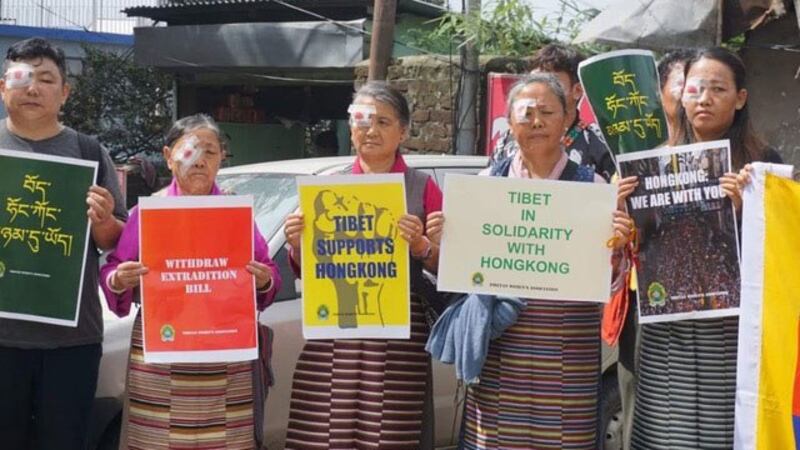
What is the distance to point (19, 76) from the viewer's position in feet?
A: 12.3

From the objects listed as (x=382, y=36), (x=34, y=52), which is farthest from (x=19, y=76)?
(x=382, y=36)

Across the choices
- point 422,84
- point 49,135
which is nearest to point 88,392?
point 49,135

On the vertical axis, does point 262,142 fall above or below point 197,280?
above

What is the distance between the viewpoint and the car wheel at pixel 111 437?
4449 millimetres

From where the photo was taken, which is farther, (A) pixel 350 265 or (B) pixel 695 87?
(A) pixel 350 265

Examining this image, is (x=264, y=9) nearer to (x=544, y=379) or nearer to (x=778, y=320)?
(x=544, y=379)

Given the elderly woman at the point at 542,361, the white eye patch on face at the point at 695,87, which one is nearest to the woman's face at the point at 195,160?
the elderly woman at the point at 542,361

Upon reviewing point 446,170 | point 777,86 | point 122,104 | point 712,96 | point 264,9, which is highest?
point 264,9

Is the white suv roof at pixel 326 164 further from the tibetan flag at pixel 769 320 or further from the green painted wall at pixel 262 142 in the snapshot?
the green painted wall at pixel 262 142

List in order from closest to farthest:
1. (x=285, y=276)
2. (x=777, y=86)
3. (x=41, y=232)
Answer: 1. (x=41, y=232)
2. (x=285, y=276)
3. (x=777, y=86)

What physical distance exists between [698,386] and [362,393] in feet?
Answer: 3.84

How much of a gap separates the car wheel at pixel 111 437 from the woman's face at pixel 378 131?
5.42 feet

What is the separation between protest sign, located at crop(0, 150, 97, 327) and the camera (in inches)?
146

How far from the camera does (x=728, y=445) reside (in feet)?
11.4
